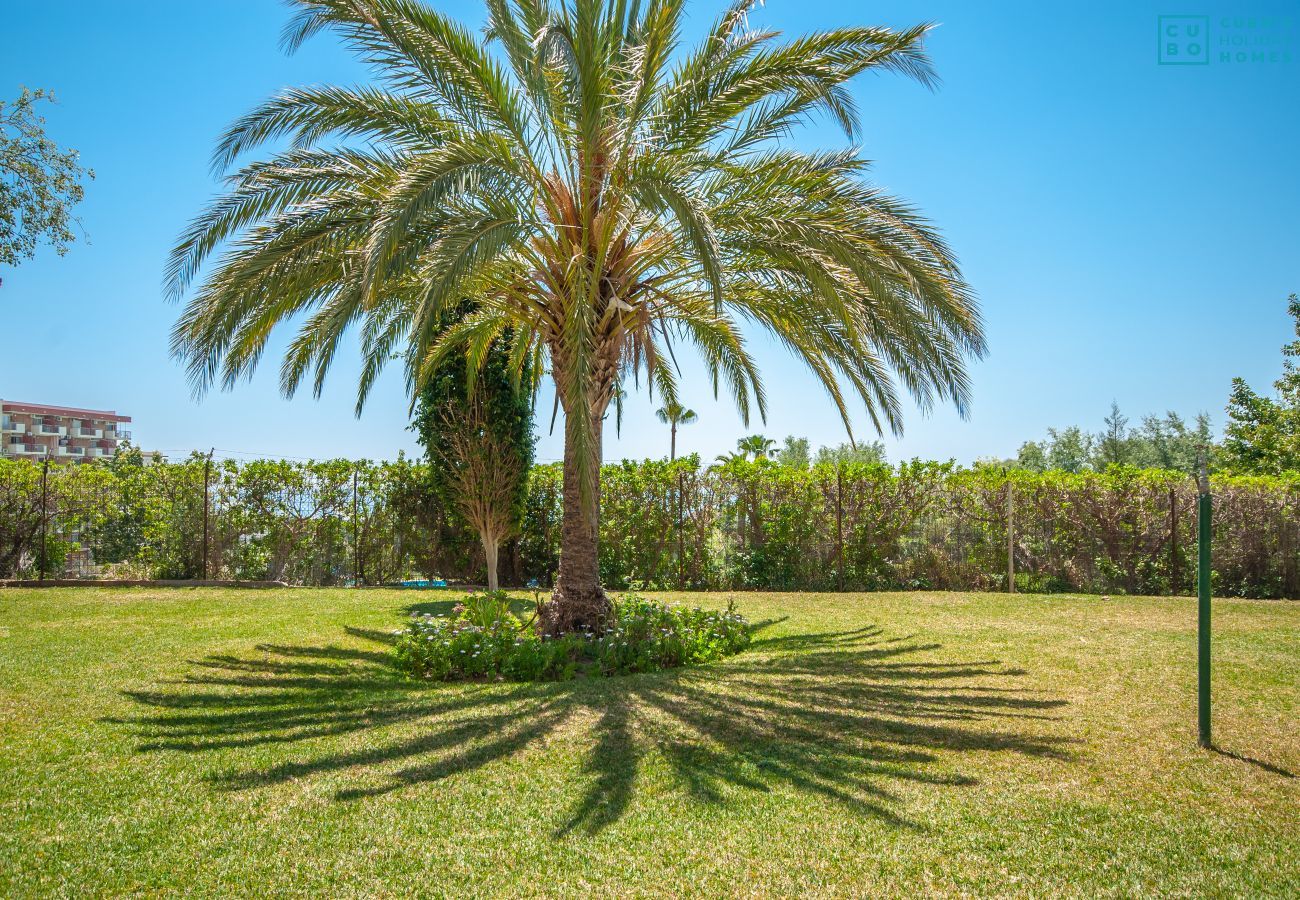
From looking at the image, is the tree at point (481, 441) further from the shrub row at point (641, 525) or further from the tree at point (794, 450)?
the tree at point (794, 450)

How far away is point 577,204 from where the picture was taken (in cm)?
859

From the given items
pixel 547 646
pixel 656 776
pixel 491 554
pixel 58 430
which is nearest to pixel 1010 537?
pixel 491 554

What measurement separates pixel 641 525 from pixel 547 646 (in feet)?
23.9

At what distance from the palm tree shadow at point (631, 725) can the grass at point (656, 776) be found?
31 mm

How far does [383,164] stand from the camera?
8219mm

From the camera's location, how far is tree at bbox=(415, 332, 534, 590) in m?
13.0

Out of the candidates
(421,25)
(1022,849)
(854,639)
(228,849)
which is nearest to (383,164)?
(421,25)

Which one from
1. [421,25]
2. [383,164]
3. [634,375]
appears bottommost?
[634,375]

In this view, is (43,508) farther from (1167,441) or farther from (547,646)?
(1167,441)

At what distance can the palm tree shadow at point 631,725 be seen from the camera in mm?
4559

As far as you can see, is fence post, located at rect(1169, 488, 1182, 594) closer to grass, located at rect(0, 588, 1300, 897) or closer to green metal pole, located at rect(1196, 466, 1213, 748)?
grass, located at rect(0, 588, 1300, 897)

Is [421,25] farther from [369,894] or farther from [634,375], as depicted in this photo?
[369,894]

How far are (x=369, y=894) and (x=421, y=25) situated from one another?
22.6ft

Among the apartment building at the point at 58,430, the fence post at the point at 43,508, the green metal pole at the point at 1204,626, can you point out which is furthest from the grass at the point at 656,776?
the apartment building at the point at 58,430
